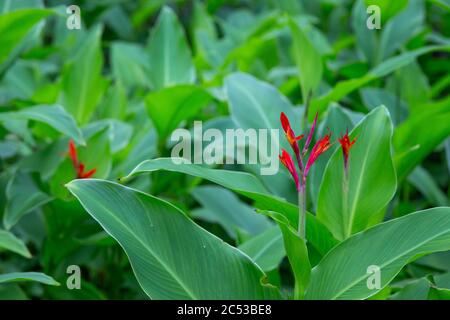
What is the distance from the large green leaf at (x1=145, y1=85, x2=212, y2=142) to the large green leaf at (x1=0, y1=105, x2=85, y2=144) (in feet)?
0.66

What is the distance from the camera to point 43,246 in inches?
65.2

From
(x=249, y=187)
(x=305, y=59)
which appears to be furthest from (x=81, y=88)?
(x=249, y=187)

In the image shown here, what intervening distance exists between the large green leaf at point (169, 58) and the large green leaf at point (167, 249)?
88 cm

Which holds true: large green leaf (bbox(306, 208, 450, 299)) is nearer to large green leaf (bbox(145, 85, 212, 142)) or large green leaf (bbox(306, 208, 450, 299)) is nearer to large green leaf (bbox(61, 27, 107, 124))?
large green leaf (bbox(145, 85, 212, 142))

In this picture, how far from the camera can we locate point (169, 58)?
197 cm

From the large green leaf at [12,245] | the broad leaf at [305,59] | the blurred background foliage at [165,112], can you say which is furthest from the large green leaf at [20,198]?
the broad leaf at [305,59]

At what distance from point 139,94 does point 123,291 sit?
23.5 inches

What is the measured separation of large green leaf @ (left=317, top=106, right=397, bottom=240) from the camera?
120 centimetres

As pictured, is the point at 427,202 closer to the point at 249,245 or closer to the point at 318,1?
the point at 249,245

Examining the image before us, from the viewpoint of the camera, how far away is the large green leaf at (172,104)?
1628 millimetres

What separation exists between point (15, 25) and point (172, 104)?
37cm

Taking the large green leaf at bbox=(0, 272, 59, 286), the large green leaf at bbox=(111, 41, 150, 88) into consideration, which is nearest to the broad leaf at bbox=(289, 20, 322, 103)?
the large green leaf at bbox=(0, 272, 59, 286)

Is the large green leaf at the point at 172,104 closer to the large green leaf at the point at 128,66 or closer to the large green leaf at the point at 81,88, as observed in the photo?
the large green leaf at the point at 81,88

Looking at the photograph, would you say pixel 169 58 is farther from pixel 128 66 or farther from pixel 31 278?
pixel 31 278
